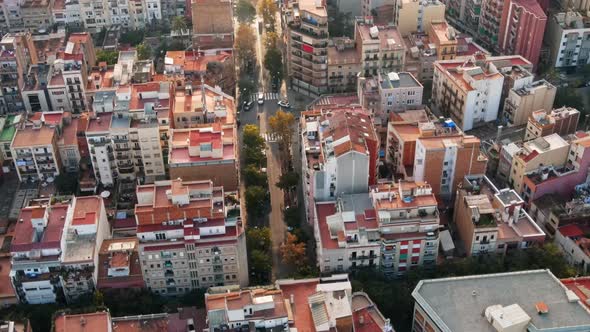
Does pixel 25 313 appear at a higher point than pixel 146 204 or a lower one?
lower

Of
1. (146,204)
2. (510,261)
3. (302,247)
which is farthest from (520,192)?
(146,204)

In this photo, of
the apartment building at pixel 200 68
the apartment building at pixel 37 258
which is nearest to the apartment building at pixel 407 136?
the apartment building at pixel 200 68

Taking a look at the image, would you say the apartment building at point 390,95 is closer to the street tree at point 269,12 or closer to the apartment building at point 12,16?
the street tree at point 269,12

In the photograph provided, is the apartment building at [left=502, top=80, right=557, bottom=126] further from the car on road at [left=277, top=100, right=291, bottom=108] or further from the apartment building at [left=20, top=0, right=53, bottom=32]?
the apartment building at [left=20, top=0, right=53, bottom=32]

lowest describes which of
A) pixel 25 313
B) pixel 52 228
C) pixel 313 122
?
pixel 25 313

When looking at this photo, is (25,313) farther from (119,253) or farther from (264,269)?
(264,269)

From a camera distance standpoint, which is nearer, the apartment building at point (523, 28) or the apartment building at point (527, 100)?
the apartment building at point (527, 100)

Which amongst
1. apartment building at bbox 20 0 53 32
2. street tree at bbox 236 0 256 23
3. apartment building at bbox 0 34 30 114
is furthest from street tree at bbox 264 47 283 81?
apartment building at bbox 20 0 53 32
